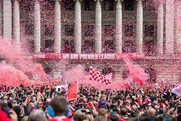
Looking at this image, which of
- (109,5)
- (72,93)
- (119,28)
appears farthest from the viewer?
(109,5)

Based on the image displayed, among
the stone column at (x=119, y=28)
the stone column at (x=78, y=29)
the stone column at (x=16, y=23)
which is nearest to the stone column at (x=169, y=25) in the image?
the stone column at (x=119, y=28)

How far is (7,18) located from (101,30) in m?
14.4

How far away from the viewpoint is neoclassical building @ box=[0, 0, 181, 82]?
3174 inches

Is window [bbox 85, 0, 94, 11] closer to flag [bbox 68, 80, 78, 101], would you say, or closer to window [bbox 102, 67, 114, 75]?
window [bbox 102, 67, 114, 75]

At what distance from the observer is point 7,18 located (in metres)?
83.6

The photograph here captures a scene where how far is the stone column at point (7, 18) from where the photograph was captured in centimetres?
8306

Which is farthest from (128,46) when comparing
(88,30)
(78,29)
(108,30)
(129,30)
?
(78,29)

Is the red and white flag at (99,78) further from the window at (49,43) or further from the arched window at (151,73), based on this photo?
the window at (49,43)

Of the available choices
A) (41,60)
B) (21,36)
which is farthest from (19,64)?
(21,36)

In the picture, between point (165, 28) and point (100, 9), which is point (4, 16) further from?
point (165, 28)

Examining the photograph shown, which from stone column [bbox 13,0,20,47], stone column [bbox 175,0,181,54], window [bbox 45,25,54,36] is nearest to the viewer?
stone column [bbox 175,0,181,54]

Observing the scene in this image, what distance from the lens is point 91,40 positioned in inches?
3447

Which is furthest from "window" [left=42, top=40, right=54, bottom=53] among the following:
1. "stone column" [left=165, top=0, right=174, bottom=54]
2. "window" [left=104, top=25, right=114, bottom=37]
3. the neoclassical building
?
"stone column" [left=165, top=0, right=174, bottom=54]

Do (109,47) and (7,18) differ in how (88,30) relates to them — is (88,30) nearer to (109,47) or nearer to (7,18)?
(109,47)
